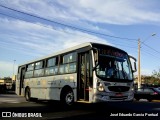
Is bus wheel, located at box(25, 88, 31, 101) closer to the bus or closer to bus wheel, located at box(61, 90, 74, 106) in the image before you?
the bus

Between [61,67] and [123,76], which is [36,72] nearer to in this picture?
[61,67]

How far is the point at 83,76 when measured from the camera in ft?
48.5

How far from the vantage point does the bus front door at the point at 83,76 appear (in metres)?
14.4

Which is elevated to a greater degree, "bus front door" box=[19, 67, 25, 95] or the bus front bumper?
"bus front door" box=[19, 67, 25, 95]

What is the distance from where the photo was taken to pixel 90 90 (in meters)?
13.9

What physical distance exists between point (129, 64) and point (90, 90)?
2691mm

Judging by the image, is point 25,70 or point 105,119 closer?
point 105,119

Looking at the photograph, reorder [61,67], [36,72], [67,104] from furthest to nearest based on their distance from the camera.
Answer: [36,72] < [61,67] < [67,104]

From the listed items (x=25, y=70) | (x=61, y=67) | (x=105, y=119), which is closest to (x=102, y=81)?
(x=105, y=119)

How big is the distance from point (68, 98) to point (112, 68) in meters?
3.07

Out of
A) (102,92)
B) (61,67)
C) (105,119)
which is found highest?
(61,67)

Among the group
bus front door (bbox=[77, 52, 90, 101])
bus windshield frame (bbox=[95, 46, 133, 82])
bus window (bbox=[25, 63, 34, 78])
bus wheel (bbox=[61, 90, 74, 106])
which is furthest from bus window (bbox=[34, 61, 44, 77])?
bus windshield frame (bbox=[95, 46, 133, 82])

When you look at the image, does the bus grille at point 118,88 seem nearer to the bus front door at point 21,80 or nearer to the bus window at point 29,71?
the bus window at point 29,71

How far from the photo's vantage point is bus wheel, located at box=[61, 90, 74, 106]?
50.4ft
